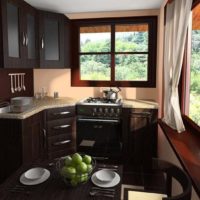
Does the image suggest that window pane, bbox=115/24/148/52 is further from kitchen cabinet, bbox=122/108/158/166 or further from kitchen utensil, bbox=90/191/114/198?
kitchen utensil, bbox=90/191/114/198

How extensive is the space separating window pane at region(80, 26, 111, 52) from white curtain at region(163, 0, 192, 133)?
122 cm

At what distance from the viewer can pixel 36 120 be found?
272 cm

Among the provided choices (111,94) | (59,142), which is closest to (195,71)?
(111,94)

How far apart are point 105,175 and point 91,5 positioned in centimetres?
255

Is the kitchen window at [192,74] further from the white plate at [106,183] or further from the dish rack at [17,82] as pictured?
the dish rack at [17,82]

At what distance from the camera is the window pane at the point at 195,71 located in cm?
217

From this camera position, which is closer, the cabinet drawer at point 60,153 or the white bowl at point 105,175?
the white bowl at point 105,175

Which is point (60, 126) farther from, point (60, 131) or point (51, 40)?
point (51, 40)

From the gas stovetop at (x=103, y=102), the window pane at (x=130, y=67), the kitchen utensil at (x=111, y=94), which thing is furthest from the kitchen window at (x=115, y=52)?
the gas stovetop at (x=103, y=102)

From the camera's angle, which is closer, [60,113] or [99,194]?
[99,194]

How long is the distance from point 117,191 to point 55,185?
13.5 inches

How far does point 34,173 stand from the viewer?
4.50 ft

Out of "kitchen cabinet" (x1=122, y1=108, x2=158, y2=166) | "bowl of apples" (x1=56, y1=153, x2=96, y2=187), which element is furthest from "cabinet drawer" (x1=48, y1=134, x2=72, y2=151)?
"bowl of apples" (x1=56, y1=153, x2=96, y2=187)

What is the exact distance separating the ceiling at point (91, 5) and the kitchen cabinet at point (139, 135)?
1450 millimetres
